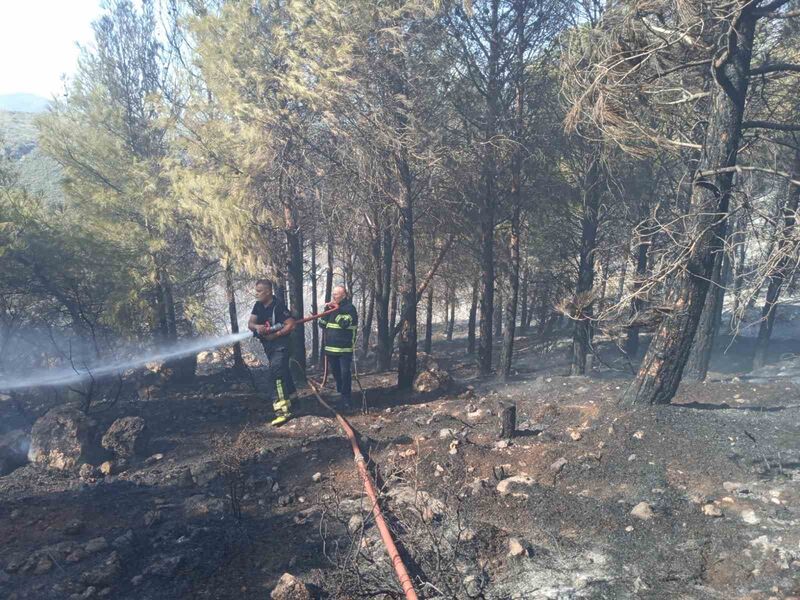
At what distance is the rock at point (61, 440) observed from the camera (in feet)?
22.0

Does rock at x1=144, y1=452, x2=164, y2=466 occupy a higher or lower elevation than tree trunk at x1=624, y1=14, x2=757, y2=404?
lower

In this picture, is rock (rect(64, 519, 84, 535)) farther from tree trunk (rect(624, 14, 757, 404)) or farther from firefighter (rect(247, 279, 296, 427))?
tree trunk (rect(624, 14, 757, 404))

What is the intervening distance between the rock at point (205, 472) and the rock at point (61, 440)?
1430 mm

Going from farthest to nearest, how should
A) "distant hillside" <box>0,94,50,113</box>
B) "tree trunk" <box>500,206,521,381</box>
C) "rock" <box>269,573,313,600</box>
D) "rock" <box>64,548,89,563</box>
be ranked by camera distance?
1. "distant hillside" <box>0,94,50,113</box>
2. "tree trunk" <box>500,206,521,381</box>
3. "rock" <box>64,548,89,563</box>
4. "rock" <box>269,573,313,600</box>

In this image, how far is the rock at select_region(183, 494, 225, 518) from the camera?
5441mm

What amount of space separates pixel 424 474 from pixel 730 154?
4.78 metres

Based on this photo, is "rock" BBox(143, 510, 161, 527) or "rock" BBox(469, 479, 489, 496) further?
"rock" BBox(469, 479, 489, 496)

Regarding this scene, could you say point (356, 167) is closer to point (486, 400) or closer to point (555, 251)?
point (486, 400)

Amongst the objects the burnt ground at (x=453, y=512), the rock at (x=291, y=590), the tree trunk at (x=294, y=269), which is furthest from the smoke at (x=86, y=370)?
the rock at (x=291, y=590)

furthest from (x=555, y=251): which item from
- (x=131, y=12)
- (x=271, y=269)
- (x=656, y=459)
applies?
(x=131, y=12)

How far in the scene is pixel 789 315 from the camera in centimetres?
2114

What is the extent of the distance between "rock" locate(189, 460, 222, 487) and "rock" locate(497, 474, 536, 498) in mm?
3052

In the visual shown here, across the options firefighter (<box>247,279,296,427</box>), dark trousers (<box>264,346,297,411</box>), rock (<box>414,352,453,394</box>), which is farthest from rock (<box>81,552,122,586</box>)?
rock (<box>414,352,453,394</box>)

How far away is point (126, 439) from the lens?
23.3ft
